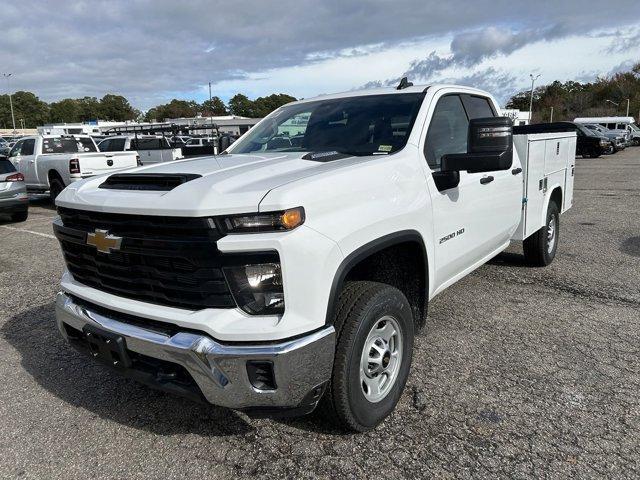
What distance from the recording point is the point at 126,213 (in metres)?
2.53

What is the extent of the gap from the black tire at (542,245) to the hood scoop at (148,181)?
431 centimetres

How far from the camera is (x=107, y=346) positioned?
2648 millimetres

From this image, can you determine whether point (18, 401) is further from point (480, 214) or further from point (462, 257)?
point (480, 214)

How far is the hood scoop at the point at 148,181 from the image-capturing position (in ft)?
8.69

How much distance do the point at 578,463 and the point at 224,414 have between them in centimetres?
194

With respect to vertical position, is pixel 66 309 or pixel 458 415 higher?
pixel 66 309

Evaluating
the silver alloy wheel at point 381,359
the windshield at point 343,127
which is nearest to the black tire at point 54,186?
the windshield at point 343,127

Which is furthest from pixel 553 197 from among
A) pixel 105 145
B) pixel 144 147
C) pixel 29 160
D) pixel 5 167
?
pixel 105 145

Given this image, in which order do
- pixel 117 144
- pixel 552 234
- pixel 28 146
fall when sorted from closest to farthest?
pixel 552 234, pixel 28 146, pixel 117 144

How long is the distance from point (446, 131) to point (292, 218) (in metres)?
1.96

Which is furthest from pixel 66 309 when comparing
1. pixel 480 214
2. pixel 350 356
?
pixel 480 214

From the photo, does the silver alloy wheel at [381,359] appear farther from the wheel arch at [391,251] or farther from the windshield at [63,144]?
the windshield at [63,144]

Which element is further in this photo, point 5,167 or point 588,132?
point 588,132

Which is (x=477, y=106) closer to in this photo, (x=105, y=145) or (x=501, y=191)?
(x=501, y=191)
